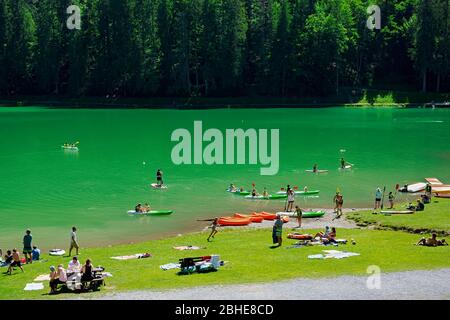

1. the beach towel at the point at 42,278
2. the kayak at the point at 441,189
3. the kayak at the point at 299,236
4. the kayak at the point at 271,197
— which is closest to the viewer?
the beach towel at the point at 42,278

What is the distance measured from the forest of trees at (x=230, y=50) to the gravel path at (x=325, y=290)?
132762 millimetres

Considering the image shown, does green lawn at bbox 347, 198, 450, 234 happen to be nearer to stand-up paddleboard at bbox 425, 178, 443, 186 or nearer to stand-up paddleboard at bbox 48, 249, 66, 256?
stand-up paddleboard at bbox 425, 178, 443, 186

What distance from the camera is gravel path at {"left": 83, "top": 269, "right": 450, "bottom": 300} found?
77.1ft

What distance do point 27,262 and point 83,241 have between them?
6.40 meters

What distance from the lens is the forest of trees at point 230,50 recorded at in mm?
155625

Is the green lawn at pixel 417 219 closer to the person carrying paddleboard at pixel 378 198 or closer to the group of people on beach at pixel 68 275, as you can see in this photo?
the person carrying paddleboard at pixel 378 198

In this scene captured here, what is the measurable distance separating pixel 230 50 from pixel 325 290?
447 feet

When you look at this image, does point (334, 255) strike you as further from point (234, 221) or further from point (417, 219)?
→ point (234, 221)

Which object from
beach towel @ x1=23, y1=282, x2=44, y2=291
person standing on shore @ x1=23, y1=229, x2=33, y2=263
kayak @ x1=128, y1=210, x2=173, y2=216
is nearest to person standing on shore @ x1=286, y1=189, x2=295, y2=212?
kayak @ x1=128, y1=210, x2=173, y2=216

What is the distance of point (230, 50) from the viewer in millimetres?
156875

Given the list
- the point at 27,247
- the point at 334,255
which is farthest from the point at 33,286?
the point at 334,255

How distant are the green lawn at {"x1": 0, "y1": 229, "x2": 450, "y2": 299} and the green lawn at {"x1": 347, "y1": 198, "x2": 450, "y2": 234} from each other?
1389 millimetres

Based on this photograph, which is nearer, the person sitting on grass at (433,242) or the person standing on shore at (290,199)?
the person sitting on grass at (433,242)

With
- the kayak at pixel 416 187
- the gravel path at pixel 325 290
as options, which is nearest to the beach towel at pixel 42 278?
the gravel path at pixel 325 290
